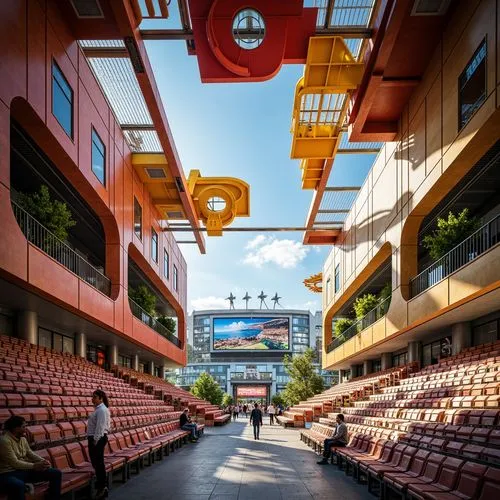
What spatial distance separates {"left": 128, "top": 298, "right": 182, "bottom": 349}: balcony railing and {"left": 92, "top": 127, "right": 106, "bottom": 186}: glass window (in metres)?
7.51

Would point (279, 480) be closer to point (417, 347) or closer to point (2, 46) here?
point (2, 46)

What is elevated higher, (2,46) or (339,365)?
(2,46)

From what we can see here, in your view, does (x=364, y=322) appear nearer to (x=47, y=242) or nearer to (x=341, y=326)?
(x=341, y=326)

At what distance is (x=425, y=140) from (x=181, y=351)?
27664 millimetres

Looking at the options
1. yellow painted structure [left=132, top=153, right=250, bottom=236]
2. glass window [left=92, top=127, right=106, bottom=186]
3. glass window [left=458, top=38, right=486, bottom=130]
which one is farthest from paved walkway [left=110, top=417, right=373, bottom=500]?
yellow painted structure [left=132, top=153, right=250, bottom=236]

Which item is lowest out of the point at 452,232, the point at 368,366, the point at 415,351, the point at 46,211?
the point at 368,366

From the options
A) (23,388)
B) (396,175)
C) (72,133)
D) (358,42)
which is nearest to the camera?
(23,388)

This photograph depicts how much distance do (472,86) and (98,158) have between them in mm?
11279

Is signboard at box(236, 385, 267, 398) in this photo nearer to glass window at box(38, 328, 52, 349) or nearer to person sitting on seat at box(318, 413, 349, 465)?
glass window at box(38, 328, 52, 349)

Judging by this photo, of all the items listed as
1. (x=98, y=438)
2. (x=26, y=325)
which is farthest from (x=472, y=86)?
(x=26, y=325)

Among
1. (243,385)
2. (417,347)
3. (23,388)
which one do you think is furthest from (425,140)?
(243,385)

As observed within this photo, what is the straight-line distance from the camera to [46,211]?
1480cm

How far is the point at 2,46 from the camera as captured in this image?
1081 centimetres

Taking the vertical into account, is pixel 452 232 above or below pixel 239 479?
above
